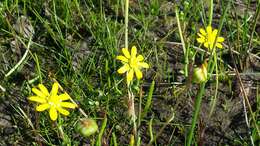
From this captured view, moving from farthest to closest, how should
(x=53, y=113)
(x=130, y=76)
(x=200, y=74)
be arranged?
(x=130, y=76) < (x=53, y=113) < (x=200, y=74)

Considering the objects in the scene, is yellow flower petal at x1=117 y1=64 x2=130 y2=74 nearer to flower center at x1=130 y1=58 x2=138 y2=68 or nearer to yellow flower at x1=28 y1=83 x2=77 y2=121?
flower center at x1=130 y1=58 x2=138 y2=68

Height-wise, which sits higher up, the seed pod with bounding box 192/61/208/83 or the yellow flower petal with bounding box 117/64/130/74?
the seed pod with bounding box 192/61/208/83

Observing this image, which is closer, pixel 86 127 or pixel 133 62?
pixel 86 127

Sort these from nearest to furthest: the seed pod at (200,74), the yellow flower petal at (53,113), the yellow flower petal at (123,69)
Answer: the seed pod at (200,74) < the yellow flower petal at (53,113) < the yellow flower petal at (123,69)

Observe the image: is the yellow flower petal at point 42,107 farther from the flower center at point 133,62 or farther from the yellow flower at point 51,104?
the flower center at point 133,62

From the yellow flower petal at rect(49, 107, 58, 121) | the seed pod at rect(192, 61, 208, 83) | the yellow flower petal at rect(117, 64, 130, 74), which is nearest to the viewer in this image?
the seed pod at rect(192, 61, 208, 83)

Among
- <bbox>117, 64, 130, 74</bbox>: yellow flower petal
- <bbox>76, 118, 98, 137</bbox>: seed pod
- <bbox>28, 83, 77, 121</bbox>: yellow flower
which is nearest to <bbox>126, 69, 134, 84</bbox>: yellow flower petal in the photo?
<bbox>117, 64, 130, 74</bbox>: yellow flower petal

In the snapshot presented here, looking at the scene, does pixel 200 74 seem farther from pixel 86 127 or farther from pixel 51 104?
pixel 51 104

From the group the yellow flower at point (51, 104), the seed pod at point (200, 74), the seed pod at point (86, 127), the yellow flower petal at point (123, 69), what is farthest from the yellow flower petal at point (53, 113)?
the seed pod at point (200, 74)

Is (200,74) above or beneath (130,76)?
above

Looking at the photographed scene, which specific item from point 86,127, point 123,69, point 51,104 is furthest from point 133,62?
point 86,127

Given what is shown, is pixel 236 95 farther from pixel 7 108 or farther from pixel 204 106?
pixel 7 108

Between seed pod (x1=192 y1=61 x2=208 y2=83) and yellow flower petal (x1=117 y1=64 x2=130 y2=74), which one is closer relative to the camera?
seed pod (x1=192 y1=61 x2=208 y2=83)

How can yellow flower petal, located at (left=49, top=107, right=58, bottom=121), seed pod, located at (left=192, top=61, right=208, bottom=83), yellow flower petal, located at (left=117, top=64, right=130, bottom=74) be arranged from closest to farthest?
seed pod, located at (left=192, top=61, right=208, bottom=83) → yellow flower petal, located at (left=49, top=107, right=58, bottom=121) → yellow flower petal, located at (left=117, top=64, right=130, bottom=74)
